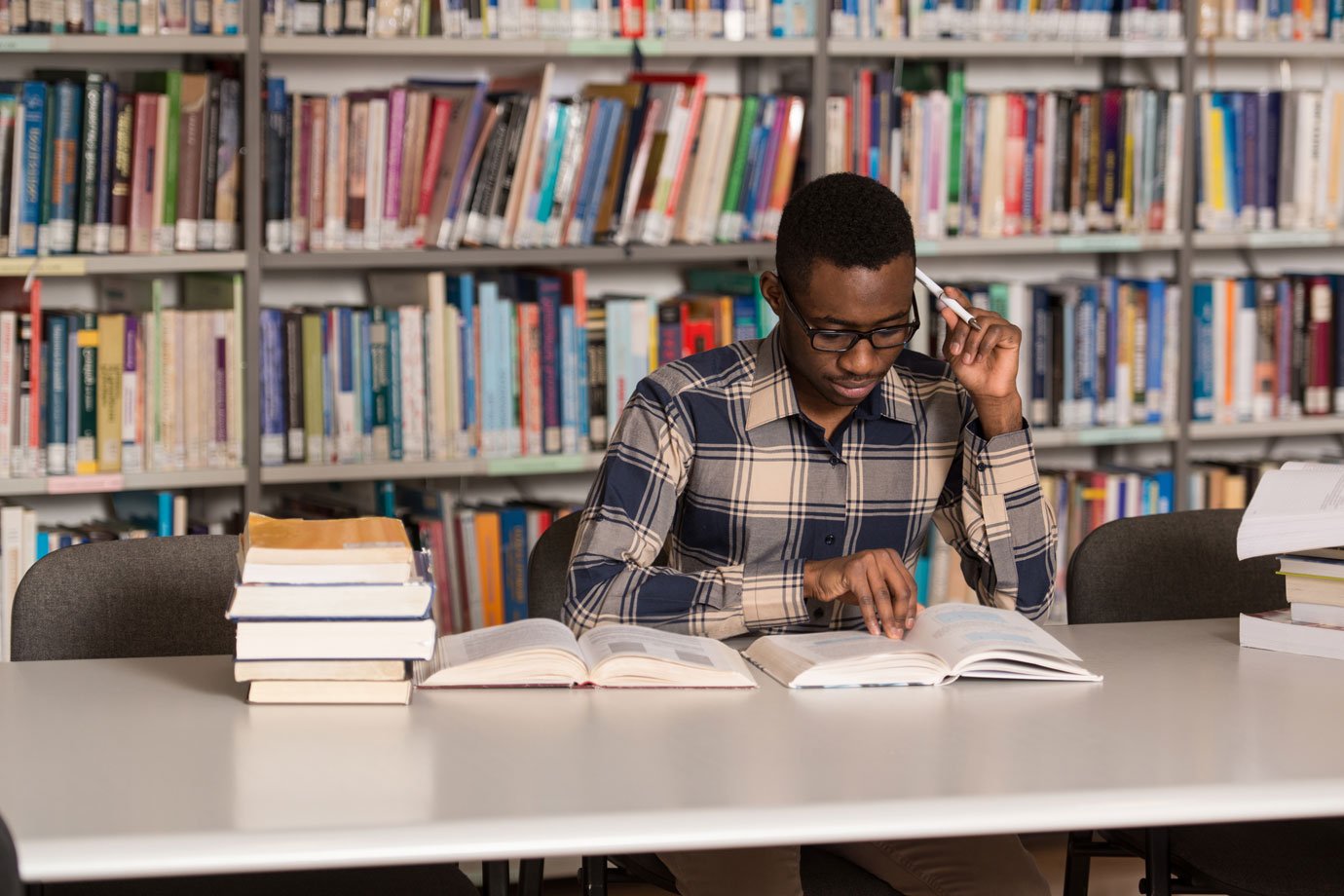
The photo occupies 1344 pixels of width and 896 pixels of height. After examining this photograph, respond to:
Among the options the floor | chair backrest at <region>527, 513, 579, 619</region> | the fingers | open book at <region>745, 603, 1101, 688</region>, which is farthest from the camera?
the floor

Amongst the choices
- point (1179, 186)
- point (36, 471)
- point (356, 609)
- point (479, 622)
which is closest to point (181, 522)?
point (36, 471)

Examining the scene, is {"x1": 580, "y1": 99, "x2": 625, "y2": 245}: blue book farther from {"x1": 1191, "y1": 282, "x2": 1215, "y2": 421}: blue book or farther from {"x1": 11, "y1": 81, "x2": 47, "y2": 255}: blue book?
{"x1": 1191, "y1": 282, "x2": 1215, "y2": 421}: blue book

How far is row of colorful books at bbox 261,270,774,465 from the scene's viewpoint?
2.85m

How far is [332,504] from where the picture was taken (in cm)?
299

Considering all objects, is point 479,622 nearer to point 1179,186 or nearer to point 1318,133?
point 1179,186

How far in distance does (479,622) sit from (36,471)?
837 millimetres

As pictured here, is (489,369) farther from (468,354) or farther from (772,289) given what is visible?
(772,289)

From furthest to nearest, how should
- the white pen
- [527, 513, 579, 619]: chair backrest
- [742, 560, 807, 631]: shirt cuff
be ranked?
[527, 513, 579, 619]: chair backrest → the white pen → [742, 560, 807, 631]: shirt cuff

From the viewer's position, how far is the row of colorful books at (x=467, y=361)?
9.36ft

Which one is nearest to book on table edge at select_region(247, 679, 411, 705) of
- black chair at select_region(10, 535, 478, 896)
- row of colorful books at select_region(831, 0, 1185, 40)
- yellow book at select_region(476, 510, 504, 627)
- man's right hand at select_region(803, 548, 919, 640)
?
black chair at select_region(10, 535, 478, 896)

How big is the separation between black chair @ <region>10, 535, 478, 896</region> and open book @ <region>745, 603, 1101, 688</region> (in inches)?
28.0

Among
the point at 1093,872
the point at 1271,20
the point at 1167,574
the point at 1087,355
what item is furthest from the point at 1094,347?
the point at 1167,574

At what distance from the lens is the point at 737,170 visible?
120 inches

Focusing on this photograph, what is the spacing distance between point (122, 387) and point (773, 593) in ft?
4.81
